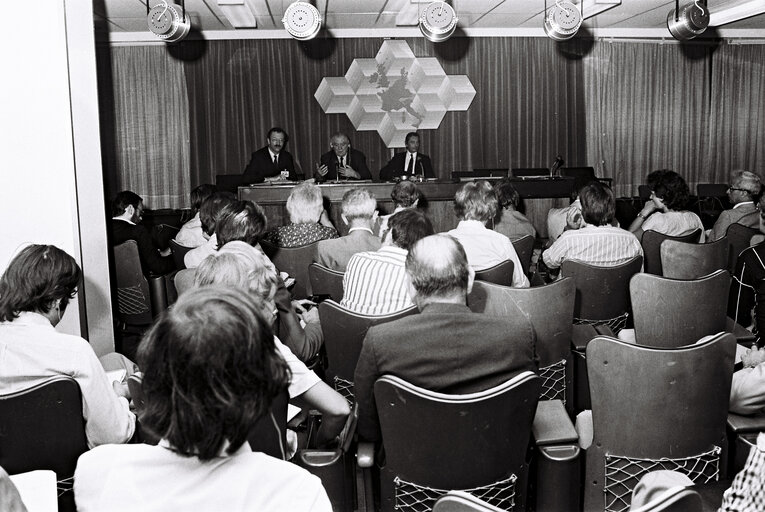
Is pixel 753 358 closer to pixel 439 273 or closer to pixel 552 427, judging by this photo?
pixel 552 427

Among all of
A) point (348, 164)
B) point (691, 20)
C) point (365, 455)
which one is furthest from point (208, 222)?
point (691, 20)

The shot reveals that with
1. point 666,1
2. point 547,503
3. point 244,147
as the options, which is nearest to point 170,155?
point 244,147

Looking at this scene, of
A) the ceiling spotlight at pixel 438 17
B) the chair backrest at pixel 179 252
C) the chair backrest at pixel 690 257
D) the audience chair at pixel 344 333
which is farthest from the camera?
the ceiling spotlight at pixel 438 17

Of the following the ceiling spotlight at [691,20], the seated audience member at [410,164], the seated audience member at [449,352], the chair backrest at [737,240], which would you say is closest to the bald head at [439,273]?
the seated audience member at [449,352]

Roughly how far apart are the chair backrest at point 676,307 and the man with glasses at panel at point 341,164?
16.5 ft

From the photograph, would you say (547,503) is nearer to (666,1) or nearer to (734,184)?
(734,184)

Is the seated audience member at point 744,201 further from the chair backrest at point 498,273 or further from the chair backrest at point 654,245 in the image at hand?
the chair backrest at point 498,273

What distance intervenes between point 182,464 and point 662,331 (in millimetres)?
2690

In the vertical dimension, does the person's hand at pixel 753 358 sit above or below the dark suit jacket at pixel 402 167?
below

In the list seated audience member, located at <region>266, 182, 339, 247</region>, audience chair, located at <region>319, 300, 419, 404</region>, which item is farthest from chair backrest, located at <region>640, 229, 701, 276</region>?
audience chair, located at <region>319, 300, 419, 404</region>

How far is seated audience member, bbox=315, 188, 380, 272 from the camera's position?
423cm

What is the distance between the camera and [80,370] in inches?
85.6

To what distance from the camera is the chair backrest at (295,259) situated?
177 inches

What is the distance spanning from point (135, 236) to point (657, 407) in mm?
4116
